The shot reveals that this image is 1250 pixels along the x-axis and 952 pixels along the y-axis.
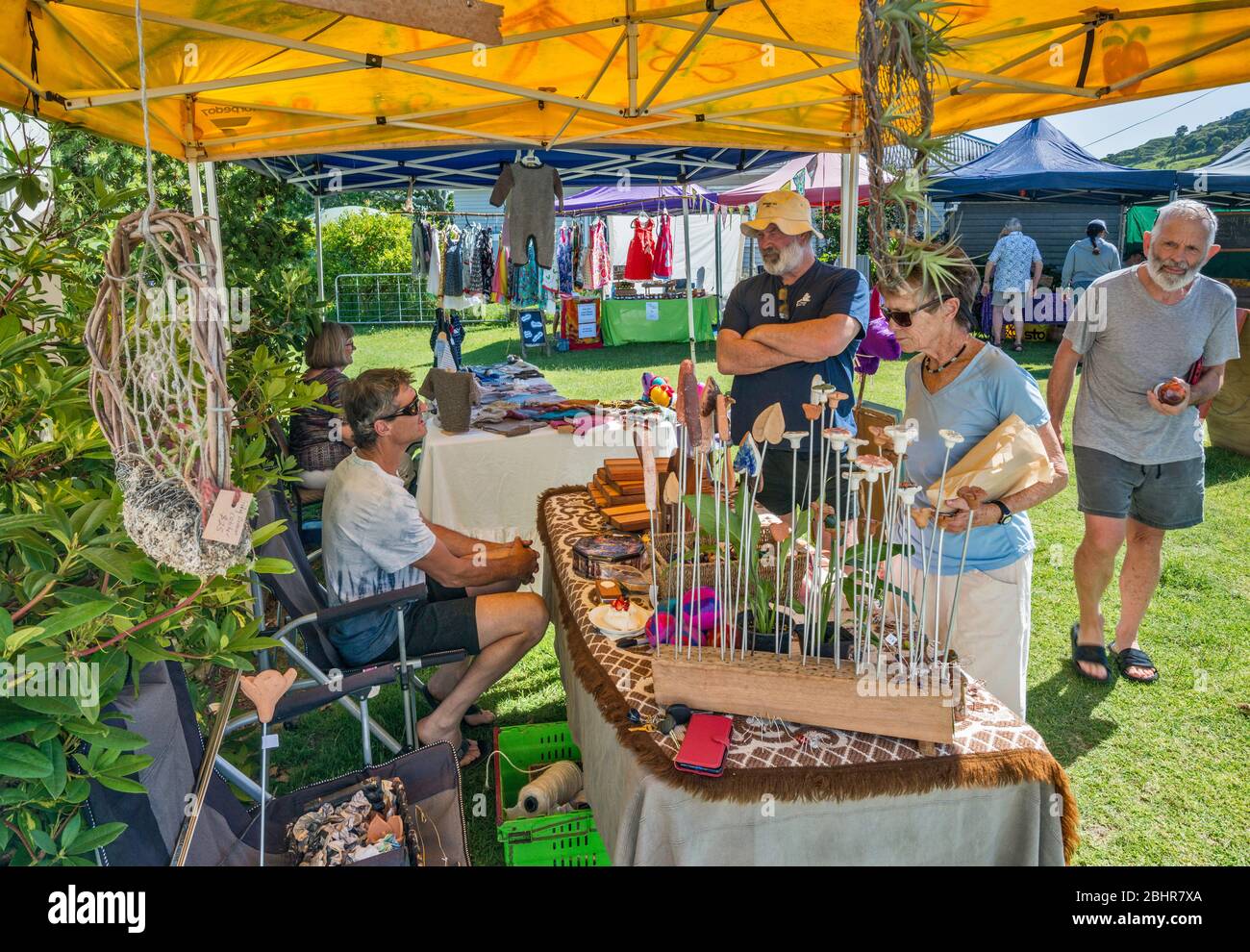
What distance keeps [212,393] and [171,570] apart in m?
0.37

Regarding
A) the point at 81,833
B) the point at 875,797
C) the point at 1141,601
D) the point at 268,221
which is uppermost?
the point at 268,221

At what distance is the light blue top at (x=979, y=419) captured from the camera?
2244 millimetres

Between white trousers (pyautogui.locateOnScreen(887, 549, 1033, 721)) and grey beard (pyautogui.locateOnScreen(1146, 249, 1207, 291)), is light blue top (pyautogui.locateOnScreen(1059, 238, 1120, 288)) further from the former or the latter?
white trousers (pyautogui.locateOnScreen(887, 549, 1033, 721))

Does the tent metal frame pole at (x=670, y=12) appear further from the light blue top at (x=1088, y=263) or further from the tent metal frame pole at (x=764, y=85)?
the light blue top at (x=1088, y=263)

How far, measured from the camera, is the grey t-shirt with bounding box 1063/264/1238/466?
3002 mm

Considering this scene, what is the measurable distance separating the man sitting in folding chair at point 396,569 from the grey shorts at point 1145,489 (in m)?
2.09

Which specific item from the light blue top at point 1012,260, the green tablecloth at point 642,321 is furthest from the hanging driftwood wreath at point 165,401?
the green tablecloth at point 642,321

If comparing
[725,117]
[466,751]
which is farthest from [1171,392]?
[466,751]

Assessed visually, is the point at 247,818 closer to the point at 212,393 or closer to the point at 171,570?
the point at 171,570

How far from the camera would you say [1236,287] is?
830 cm

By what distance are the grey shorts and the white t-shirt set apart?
2384 mm

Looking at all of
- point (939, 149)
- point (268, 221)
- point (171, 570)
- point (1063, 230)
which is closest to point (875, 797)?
point (939, 149)

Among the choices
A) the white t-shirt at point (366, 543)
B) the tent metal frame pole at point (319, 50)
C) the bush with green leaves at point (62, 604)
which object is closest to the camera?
the bush with green leaves at point (62, 604)

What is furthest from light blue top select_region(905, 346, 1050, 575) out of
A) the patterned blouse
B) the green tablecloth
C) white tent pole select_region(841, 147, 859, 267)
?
the green tablecloth
